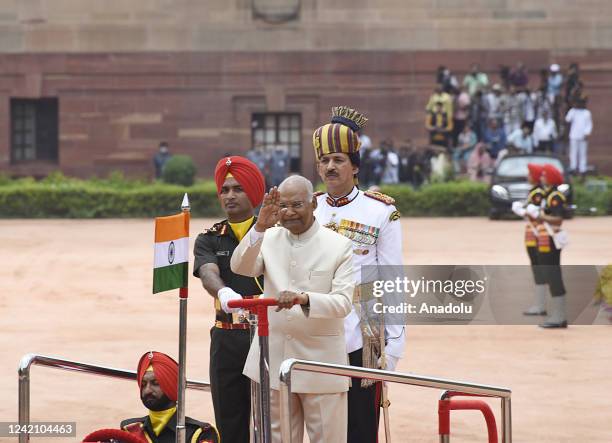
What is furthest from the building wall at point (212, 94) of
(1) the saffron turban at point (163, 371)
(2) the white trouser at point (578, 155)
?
(1) the saffron turban at point (163, 371)

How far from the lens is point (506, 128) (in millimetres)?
31812

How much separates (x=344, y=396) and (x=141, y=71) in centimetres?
2991

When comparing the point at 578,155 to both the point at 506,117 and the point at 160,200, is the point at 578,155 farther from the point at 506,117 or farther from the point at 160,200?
the point at 160,200

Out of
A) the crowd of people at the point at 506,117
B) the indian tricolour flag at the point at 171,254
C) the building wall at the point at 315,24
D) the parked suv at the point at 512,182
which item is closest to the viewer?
the indian tricolour flag at the point at 171,254

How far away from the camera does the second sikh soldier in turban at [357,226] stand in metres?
6.10

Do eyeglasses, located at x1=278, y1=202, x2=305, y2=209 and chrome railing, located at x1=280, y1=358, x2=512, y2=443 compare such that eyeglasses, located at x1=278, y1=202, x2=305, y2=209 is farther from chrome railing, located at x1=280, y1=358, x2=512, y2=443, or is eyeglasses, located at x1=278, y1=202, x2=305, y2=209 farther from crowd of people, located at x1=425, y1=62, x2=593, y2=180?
crowd of people, located at x1=425, y1=62, x2=593, y2=180

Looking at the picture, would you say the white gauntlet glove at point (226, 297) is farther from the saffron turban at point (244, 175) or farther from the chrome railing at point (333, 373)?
the saffron turban at point (244, 175)

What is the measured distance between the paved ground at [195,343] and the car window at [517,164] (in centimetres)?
428

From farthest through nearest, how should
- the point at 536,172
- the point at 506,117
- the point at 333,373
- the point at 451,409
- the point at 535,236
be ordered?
the point at 506,117
the point at 536,172
the point at 535,236
the point at 451,409
the point at 333,373

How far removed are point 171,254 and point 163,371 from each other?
66 cm

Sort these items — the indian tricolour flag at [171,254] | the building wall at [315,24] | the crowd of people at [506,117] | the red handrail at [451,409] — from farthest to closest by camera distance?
the building wall at [315,24] → the crowd of people at [506,117] → the red handrail at [451,409] → the indian tricolour flag at [171,254]

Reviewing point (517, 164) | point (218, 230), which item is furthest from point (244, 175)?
Answer: point (517, 164)

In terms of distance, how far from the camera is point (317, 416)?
225 inches

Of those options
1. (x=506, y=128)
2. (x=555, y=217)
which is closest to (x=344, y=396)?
(x=555, y=217)
